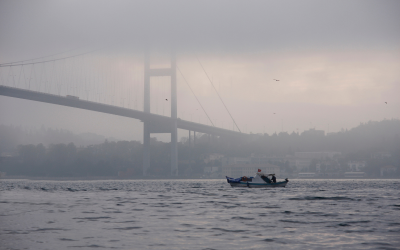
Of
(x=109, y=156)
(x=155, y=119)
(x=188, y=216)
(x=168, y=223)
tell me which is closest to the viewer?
(x=168, y=223)

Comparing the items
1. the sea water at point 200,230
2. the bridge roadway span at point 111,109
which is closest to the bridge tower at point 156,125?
the bridge roadway span at point 111,109

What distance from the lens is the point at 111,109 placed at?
246 ft

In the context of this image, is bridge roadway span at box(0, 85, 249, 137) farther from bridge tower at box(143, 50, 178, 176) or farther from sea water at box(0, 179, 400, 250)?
sea water at box(0, 179, 400, 250)

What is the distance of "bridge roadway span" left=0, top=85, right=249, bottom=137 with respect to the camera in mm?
63344

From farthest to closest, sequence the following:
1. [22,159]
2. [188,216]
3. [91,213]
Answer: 1. [22,159]
2. [91,213]
3. [188,216]

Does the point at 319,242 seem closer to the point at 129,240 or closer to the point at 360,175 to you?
the point at 129,240

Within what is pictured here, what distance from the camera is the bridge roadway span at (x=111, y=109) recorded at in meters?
63.3

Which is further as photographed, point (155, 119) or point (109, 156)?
point (109, 156)

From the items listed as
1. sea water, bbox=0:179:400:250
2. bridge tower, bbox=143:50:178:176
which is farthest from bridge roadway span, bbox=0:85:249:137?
sea water, bbox=0:179:400:250

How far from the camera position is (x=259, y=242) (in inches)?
457

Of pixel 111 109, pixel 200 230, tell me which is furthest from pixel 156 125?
pixel 200 230

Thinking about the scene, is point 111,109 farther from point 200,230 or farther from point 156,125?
point 200,230

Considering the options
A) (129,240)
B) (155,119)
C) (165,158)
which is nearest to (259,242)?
(129,240)

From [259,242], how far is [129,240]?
3110 mm
